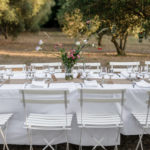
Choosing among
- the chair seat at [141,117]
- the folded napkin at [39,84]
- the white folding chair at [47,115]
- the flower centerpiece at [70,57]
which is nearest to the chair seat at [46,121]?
the white folding chair at [47,115]

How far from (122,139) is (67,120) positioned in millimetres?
1298

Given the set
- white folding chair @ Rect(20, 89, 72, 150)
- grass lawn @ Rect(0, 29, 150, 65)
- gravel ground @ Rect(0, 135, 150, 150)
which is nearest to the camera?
white folding chair @ Rect(20, 89, 72, 150)

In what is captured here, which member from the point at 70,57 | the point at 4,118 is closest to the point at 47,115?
the point at 4,118

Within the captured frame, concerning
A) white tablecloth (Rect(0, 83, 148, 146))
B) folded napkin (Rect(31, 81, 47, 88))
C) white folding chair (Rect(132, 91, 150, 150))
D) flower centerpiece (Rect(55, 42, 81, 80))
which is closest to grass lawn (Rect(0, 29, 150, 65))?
flower centerpiece (Rect(55, 42, 81, 80))

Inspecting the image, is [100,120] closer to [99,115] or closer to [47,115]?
[99,115]

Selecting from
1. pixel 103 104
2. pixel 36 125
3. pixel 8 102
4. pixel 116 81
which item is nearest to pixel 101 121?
pixel 103 104

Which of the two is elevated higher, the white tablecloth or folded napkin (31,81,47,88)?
folded napkin (31,81,47,88)

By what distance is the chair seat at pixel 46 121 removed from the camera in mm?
3010

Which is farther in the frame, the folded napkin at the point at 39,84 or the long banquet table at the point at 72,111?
the folded napkin at the point at 39,84

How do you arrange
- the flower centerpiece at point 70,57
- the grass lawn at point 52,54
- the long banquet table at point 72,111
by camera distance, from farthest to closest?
the grass lawn at point 52,54 < the flower centerpiece at point 70,57 < the long banquet table at point 72,111

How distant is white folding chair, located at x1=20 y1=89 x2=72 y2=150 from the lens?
Result: 301 cm

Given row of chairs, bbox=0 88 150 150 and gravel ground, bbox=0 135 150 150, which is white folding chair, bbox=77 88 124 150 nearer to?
row of chairs, bbox=0 88 150 150

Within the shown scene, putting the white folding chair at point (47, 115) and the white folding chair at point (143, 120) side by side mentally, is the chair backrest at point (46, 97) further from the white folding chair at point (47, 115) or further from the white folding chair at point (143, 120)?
the white folding chair at point (143, 120)

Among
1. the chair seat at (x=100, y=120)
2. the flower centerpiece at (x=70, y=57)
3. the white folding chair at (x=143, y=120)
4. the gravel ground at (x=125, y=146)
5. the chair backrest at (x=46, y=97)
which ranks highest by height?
the flower centerpiece at (x=70, y=57)
